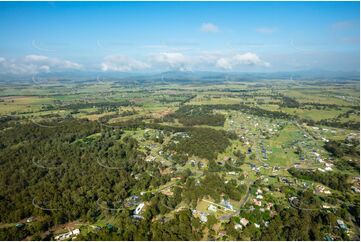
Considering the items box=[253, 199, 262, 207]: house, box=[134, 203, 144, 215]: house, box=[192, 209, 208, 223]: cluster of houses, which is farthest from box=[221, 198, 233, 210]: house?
box=[134, 203, 144, 215]: house

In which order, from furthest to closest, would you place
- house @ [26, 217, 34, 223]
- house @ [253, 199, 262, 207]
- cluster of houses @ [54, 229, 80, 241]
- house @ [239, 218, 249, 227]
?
house @ [253, 199, 262, 207] < house @ [26, 217, 34, 223] < house @ [239, 218, 249, 227] < cluster of houses @ [54, 229, 80, 241]

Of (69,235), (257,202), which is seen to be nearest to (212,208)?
(257,202)

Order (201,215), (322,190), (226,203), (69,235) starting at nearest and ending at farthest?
(69,235)
(201,215)
(226,203)
(322,190)

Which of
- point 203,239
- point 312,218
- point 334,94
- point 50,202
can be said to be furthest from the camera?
point 334,94

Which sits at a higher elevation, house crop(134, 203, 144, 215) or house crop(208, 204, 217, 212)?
house crop(208, 204, 217, 212)

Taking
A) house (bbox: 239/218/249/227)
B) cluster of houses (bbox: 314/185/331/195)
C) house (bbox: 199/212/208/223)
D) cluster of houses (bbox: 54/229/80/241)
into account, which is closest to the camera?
cluster of houses (bbox: 54/229/80/241)

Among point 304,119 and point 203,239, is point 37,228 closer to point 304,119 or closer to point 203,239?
point 203,239

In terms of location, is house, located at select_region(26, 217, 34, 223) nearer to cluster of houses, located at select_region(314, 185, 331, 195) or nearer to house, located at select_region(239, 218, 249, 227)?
house, located at select_region(239, 218, 249, 227)

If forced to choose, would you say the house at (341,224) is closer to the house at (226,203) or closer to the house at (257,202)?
the house at (257,202)

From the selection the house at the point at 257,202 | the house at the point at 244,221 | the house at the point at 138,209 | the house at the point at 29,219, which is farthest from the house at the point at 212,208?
the house at the point at 29,219

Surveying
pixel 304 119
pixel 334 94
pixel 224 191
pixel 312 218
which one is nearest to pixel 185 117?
pixel 304 119

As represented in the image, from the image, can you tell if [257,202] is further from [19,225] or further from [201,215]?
[19,225]
